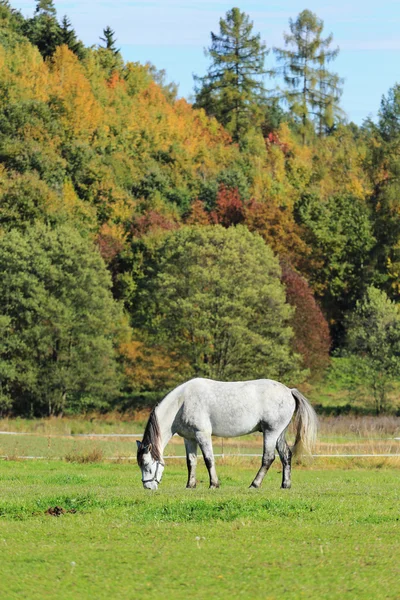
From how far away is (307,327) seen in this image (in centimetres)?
7000

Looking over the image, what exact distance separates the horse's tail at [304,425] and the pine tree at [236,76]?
119401 millimetres

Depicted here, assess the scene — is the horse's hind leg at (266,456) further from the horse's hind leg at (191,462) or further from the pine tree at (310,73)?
the pine tree at (310,73)

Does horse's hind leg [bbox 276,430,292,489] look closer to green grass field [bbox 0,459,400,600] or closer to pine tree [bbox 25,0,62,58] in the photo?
green grass field [bbox 0,459,400,600]

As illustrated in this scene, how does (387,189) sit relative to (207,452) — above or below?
above

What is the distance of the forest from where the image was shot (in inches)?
2467

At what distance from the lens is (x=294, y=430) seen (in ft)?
65.9

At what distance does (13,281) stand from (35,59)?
220ft

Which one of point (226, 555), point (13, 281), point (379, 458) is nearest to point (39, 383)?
point (13, 281)

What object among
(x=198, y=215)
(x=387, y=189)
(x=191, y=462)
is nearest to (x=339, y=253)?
(x=387, y=189)

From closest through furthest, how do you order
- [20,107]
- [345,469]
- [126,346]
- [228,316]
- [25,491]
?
[25,491] → [345,469] → [228,316] → [126,346] → [20,107]

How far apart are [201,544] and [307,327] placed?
5741 centimetres

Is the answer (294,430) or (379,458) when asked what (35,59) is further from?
(294,430)

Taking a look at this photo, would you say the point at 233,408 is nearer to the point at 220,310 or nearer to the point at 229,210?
the point at 220,310

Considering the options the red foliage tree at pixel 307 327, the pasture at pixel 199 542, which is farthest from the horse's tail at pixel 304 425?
the red foliage tree at pixel 307 327
